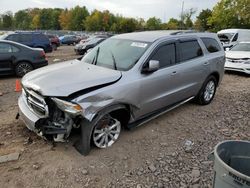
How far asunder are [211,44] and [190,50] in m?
1.08

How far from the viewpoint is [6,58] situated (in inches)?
352

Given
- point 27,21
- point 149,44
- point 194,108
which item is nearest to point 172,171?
point 149,44

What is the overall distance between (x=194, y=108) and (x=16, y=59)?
22.0 ft

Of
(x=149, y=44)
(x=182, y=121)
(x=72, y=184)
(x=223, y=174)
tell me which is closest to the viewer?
(x=223, y=174)

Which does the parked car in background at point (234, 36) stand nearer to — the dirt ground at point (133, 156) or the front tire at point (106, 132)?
the dirt ground at point (133, 156)

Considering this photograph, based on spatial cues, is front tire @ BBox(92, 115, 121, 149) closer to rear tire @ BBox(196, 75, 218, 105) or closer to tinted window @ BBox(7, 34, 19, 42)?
rear tire @ BBox(196, 75, 218, 105)

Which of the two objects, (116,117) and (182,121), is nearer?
(116,117)

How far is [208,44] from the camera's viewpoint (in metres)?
6.02

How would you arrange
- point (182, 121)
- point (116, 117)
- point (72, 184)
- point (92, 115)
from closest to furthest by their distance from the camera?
1. point (72, 184)
2. point (92, 115)
3. point (116, 117)
4. point (182, 121)

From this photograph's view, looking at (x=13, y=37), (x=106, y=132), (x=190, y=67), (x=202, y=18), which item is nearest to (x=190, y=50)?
(x=190, y=67)

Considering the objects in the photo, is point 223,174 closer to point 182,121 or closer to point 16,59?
point 182,121

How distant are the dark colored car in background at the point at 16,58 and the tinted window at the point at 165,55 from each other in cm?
644

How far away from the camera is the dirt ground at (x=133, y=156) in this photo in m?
3.29

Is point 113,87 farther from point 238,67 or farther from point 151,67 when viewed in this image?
point 238,67
